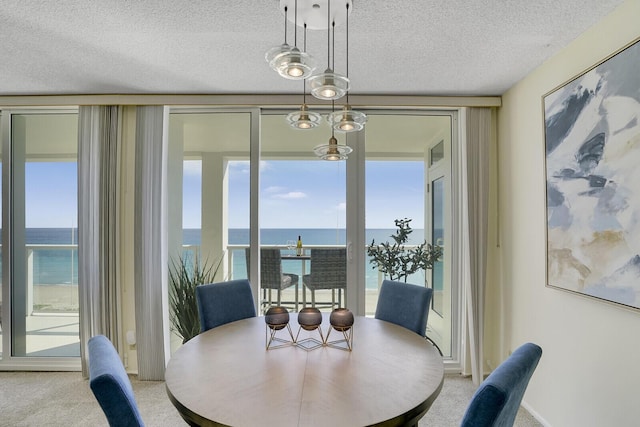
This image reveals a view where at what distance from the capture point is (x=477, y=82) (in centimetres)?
287

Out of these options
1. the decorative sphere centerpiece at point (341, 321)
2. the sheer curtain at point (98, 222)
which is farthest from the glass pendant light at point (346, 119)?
the sheer curtain at point (98, 222)

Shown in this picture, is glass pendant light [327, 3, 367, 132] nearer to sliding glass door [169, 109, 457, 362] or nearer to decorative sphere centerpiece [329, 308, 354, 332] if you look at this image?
decorative sphere centerpiece [329, 308, 354, 332]

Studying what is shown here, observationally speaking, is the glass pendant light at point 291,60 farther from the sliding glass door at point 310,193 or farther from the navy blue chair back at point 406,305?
the sliding glass door at point 310,193

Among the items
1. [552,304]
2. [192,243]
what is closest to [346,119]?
[552,304]

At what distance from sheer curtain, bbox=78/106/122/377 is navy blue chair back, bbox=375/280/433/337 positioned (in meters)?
2.38

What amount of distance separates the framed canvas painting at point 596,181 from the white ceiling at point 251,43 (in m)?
0.37

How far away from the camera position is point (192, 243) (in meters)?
3.39

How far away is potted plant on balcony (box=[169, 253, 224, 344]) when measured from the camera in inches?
129

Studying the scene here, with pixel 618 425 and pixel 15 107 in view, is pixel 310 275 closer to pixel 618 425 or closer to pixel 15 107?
pixel 618 425

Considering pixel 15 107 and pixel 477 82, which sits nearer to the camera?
pixel 477 82

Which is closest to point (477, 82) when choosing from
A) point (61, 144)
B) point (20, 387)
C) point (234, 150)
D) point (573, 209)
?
point (573, 209)

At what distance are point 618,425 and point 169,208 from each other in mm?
3470

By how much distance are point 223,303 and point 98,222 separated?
1617 mm

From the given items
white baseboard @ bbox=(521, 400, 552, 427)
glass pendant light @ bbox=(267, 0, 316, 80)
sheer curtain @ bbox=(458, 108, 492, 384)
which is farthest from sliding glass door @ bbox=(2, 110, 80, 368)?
white baseboard @ bbox=(521, 400, 552, 427)
